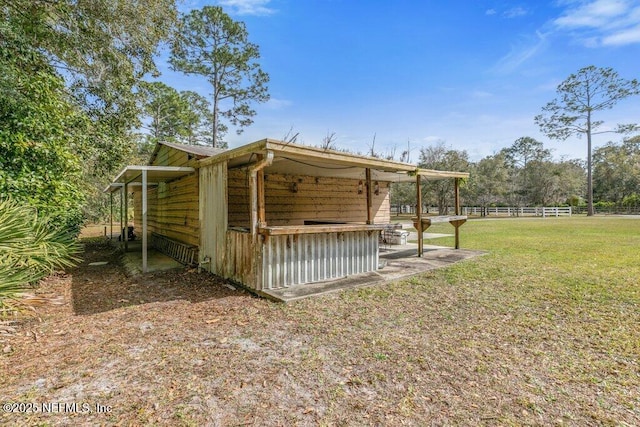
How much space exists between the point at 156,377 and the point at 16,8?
868cm

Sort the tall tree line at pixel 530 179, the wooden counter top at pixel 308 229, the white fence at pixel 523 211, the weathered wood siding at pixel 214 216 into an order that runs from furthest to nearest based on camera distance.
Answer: the white fence at pixel 523 211
the tall tree line at pixel 530 179
the weathered wood siding at pixel 214 216
the wooden counter top at pixel 308 229

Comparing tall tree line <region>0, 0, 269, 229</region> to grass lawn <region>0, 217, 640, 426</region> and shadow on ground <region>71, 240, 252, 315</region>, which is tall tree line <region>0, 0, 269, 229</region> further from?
grass lawn <region>0, 217, 640, 426</region>

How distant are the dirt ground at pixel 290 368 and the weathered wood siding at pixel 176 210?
3206mm

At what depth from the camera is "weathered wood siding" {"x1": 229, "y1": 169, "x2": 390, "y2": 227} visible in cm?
751

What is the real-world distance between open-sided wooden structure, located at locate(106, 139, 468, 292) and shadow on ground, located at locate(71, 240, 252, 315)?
41 centimetres

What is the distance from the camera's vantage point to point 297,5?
939cm

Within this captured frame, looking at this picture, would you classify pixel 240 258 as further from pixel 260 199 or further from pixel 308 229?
pixel 308 229

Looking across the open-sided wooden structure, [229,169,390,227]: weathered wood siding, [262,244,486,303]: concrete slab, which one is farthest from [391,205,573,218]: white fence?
the open-sided wooden structure

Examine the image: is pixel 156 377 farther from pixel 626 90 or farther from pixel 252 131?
pixel 626 90

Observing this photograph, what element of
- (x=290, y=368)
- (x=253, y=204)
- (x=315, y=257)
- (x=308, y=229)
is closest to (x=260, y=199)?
(x=253, y=204)

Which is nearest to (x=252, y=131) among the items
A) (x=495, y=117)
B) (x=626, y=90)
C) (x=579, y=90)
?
(x=495, y=117)

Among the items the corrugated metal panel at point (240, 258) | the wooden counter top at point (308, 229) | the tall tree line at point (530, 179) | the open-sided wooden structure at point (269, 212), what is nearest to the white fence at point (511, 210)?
the tall tree line at point (530, 179)

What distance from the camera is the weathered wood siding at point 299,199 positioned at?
7512 mm

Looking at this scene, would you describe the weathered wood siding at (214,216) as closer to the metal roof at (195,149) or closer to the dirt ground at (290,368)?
the metal roof at (195,149)
